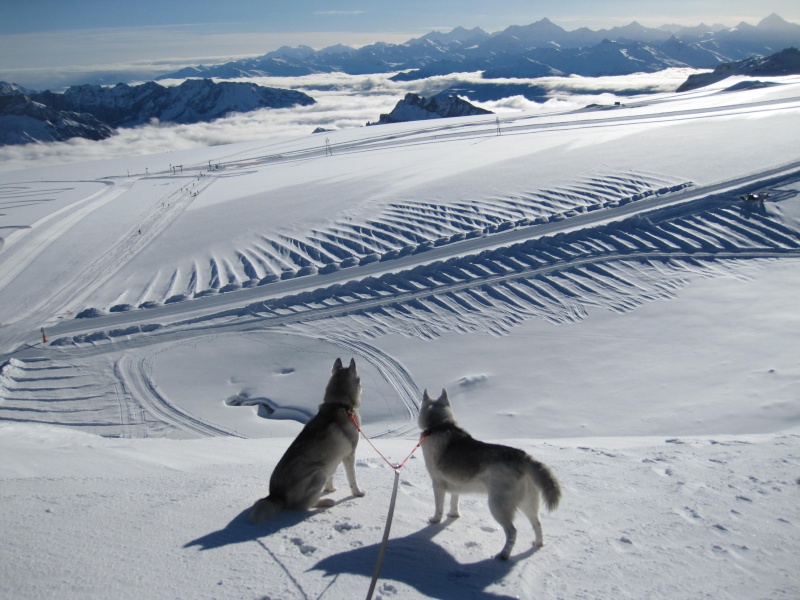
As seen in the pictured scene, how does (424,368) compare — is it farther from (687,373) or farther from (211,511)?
(211,511)

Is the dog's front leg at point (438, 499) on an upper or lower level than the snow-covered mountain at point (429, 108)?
lower

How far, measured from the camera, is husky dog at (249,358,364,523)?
15.3 feet

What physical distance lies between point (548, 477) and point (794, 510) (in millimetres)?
2715

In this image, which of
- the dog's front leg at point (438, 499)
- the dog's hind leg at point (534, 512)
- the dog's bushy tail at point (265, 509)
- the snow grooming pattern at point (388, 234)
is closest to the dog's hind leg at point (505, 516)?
the dog's hind leg at point (534, 512)

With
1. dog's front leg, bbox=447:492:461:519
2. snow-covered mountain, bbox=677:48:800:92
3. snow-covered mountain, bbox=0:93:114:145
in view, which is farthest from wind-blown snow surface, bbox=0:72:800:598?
snow-covered mountain, bbox=0:93:114:145

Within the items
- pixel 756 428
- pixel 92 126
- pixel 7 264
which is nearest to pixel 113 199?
pixel 7 264

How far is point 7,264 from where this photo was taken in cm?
1944

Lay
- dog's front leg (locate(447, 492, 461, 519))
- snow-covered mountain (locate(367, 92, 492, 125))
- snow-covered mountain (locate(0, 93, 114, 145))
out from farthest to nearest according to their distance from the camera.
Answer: snow-covered mountain (locate(0, 93, 114, 145))
snow-covered mountain (locate(367, 92, 492, 125))
dog's front leg (locate(447, 492, 461, 519))

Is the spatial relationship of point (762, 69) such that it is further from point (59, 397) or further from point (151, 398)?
point (59, 397)

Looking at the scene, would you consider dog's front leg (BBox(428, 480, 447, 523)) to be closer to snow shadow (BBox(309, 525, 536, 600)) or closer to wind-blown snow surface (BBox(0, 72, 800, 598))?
wind-blown snow surface (BBox(0, 72, 800, 598))

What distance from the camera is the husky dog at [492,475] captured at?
4133 millimetres

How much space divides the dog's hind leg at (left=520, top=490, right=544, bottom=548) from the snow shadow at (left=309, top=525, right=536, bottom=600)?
0.08 metres

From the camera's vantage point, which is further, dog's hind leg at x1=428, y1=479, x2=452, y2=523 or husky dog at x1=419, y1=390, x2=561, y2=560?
dog's hind leg at x1=428, y1=479, x2=452, y2=523

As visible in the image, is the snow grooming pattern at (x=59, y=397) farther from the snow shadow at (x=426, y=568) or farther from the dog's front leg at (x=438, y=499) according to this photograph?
the snow shadow at (x=426, y=568)
